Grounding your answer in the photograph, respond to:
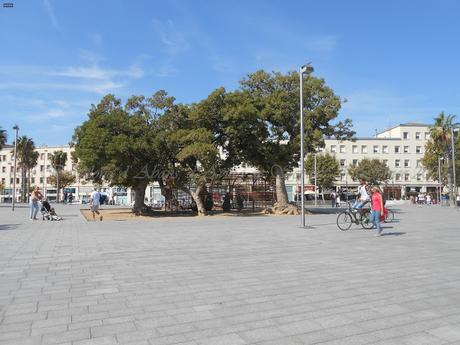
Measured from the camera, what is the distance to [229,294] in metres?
6.47

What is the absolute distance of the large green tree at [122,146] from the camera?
24703mm

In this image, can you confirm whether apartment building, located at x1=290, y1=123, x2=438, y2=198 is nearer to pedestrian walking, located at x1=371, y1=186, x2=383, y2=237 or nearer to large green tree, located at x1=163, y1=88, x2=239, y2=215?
large green tree, located at x1=163, y1=88, x2=239, y2=215

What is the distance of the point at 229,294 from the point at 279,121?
77.6 ft

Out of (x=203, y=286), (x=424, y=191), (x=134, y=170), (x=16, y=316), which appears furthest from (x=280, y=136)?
(x=424, y=191)

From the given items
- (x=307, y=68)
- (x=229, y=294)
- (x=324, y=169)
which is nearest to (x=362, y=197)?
(x=307, y=68)

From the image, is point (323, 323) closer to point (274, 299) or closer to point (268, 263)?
point (274, 299)

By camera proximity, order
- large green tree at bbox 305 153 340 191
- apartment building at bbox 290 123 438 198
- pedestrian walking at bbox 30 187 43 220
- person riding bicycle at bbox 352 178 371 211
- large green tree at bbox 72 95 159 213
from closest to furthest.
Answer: person riding bicycle at bbox 352 178 371 211 → pedestrian walking at bbox 30 187 43 220 → large green tree at bbox 72 95 159 213 → large green tree at bbox 305 153 340 191 → apartment building at bbox 290 123 438 198

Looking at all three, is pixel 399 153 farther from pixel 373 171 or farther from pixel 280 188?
pixel 280 188

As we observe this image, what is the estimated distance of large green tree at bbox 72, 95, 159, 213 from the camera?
24.7 m

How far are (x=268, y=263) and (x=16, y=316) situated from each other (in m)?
5.07

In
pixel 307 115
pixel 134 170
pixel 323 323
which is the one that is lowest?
pixel 323 323

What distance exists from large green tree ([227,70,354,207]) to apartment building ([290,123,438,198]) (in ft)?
189

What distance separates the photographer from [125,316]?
539 cm

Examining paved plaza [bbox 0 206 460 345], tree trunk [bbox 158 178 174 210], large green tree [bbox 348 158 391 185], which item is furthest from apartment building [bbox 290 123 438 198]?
paved plaza [bbox 0 206 460 345]
